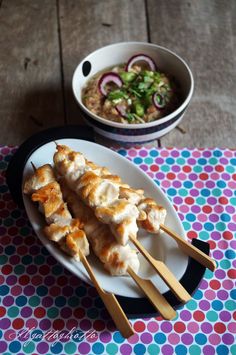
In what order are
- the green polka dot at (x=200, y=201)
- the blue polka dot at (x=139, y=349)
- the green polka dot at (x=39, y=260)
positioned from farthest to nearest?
the green polka dot at (x=200, y=201) → the green polka dot at (x=39, y=260) → the blue polka dot at (x=139, y=349)

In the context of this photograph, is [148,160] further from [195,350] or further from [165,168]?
[195,350]

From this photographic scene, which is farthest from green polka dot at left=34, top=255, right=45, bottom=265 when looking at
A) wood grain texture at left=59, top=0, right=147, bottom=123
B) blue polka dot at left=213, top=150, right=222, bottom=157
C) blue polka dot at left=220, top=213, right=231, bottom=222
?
wood grain texture at left=59, top=0, right=147, bottom=123

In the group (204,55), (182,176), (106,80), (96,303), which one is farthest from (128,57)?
(96,303)

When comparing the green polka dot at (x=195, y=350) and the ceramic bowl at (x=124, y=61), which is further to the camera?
the ceramic bowl at (x=124, y=61)

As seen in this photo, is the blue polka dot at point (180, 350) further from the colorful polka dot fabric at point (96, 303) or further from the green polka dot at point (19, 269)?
the green polka dot at point (19, 269)

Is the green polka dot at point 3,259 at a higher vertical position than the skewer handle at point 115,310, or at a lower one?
lower

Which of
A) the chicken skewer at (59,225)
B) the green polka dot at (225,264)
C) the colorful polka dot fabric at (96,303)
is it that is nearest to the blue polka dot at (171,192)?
the colorful polka dot fabric at (96,303)
